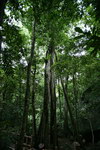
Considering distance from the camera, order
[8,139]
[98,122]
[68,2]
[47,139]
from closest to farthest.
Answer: [68,2] < [8,139] < [47,139] < [98,122]

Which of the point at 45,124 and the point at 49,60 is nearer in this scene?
the point at 45,124

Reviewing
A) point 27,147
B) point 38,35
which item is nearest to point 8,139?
point 27,147

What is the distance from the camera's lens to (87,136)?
1244 centimetres

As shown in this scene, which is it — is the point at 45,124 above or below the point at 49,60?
below

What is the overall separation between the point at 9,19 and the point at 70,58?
14.4 ft

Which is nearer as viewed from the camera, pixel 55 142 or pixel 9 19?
pixel 9 19

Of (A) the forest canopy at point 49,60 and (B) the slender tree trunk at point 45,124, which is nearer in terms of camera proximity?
(A) the forest canopy at point 49,60

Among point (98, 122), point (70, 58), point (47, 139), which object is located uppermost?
point (70, 58)

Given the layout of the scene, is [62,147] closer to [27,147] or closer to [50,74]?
[27,147]

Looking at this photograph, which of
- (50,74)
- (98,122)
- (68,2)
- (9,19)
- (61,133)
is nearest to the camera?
(68,2)

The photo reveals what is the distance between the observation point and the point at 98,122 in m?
11.8

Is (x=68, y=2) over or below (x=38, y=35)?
below

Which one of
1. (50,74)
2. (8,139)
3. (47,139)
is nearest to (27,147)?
(47,139)

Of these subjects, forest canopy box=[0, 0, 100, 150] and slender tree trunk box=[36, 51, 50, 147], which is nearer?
forest canopy box=[0, 0, 100, 150]
